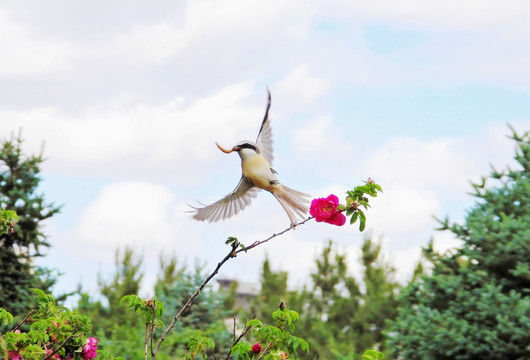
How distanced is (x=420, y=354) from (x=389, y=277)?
25.8 ft

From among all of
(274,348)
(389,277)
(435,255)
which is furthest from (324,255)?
(274,348)

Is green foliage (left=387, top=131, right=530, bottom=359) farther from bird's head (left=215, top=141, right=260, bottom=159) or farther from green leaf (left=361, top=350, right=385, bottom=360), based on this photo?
bird's head (left=215, top=141, right=260, bottom=159)

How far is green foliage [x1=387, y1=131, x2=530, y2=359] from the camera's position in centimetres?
788

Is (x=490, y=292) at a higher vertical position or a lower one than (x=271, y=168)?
higher

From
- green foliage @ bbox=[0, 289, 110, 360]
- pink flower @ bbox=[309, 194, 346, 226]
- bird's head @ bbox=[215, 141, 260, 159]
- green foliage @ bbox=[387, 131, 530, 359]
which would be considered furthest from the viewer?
green foliage @ bbox=[387, 131, 530, 359]

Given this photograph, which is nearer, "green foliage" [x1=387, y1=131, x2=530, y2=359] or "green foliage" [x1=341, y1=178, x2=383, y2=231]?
"green foliage" [x1=341, y1=178, x2=383, y2=231]

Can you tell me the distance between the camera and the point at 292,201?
3.61 m

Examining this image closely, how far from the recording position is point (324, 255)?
1683 cm

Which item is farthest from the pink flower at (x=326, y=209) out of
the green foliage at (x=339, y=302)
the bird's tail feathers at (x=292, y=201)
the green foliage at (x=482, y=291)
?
the green foliage at (x=339, y=302)

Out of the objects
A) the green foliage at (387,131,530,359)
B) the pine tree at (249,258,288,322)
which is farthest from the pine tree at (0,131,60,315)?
the pine tree at (249,258,288,322)

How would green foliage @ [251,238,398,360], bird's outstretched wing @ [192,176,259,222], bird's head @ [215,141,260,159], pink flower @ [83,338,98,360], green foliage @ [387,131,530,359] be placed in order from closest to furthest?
bird's head @ [215,141,260,159]
bird's outstretched wing @ [192,176,259,222]
pink flower @ [83,338,98,360]
green foliage @ [387,131,530,359]
green foliage @ [251,238,398,360]

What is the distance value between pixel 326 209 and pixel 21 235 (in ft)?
21.0

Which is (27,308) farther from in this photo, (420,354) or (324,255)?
(324,255)

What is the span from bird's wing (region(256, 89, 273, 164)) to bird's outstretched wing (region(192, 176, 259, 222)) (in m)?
0.23
